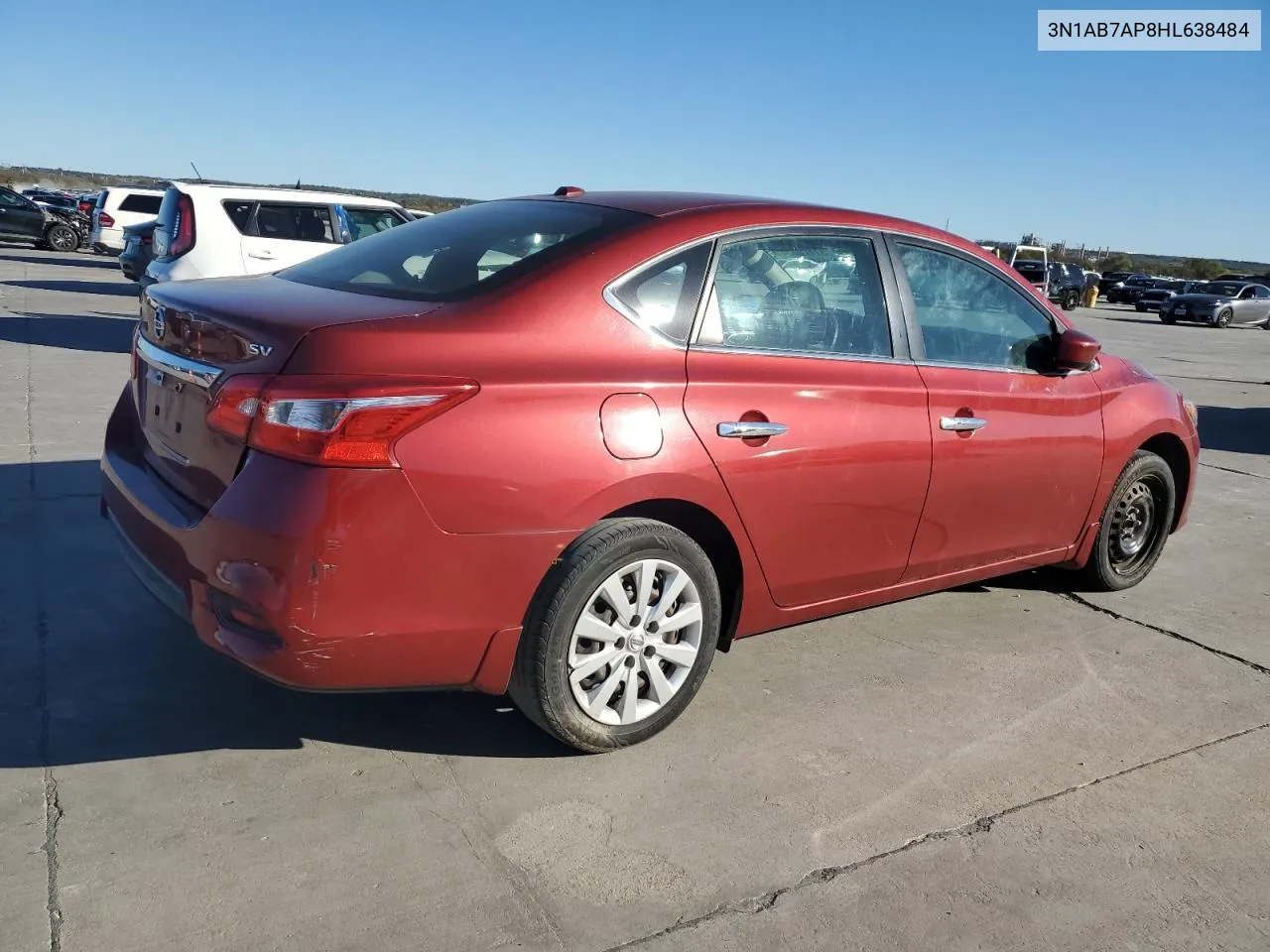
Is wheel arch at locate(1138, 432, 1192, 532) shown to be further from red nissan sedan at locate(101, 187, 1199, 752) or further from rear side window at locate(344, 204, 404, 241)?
rear side window at locate(344, 204, 404, 241)

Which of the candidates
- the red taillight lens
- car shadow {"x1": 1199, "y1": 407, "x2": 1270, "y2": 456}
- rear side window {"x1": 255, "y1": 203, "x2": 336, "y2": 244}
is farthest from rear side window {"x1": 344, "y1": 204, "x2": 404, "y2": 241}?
the red taillight lens

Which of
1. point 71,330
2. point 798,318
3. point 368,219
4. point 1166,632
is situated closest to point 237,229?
point 368,219

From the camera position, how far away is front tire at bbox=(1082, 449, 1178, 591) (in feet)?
16.7

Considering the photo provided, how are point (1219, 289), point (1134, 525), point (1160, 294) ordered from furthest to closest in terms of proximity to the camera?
point (1160, 294)
point (1219, 289)
point (1134, 525)

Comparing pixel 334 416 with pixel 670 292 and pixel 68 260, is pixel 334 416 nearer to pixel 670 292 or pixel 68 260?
pixel 670 292

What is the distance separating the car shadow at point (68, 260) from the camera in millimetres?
26703

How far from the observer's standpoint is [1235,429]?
1105 cm

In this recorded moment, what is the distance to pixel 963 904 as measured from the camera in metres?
2.78

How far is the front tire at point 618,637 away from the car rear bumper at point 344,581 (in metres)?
0.08

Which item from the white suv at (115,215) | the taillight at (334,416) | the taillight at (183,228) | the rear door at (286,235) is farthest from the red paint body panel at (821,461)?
the white suv at (115,215)

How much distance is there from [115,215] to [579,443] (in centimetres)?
2446

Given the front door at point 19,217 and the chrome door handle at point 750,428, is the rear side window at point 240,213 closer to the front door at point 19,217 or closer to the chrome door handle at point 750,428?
the chrome door handle at point 750,428

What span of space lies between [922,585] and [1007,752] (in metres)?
0.81

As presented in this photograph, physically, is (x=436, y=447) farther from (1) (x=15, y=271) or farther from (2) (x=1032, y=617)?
(1) (x=15, y=271)
